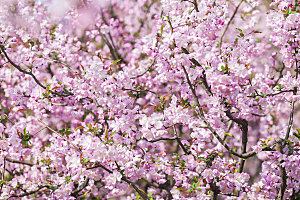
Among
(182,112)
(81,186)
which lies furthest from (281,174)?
(81,186)

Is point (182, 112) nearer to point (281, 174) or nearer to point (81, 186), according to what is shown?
point (281, 174)

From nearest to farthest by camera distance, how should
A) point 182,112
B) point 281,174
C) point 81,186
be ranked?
point 182,112
point 281,174
point 81,186

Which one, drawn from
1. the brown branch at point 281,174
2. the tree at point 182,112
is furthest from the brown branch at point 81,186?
the brown branch at point 281,174

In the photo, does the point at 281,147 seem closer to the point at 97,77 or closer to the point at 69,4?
the point at 97,77

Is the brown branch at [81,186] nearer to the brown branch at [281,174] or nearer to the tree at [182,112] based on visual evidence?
the tree at [182,112]

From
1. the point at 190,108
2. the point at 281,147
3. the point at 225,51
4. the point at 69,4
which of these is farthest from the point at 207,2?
the point at 69,4

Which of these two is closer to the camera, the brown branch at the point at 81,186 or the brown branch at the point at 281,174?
the brown branch at the point at 281,174

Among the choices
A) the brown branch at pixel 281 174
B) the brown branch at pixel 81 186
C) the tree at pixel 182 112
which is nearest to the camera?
the tree at pixel 182 112

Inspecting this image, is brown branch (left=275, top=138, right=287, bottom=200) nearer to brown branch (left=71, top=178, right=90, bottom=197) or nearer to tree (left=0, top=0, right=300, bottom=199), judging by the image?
tree (left=0, top=0, right=300, bottom=199)

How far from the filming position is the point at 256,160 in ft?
24.1

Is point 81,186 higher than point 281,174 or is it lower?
lower

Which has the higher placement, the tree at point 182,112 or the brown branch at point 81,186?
the tree at point 182,112

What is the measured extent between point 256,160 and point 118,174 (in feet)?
16.4

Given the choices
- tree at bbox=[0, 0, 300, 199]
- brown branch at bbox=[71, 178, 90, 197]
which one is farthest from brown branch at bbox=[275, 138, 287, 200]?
brown branch at bbox=[71, 178, 90, 197]
